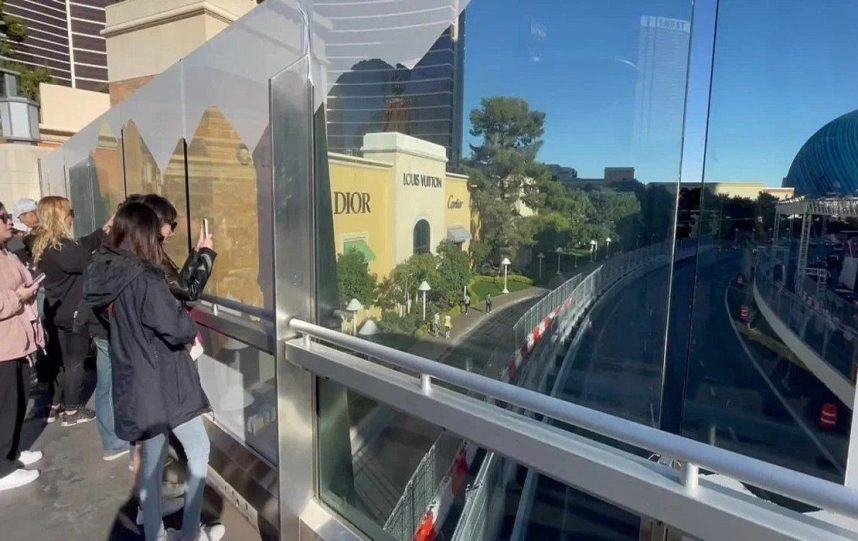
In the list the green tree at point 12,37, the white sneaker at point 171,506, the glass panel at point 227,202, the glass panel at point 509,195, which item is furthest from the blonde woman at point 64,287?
the green tree at point 12,37

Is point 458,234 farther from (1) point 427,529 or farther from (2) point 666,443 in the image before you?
(1) point 427,529

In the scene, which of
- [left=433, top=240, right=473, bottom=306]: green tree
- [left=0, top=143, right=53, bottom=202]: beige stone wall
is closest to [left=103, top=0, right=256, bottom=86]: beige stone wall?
[left=0, top=143, right=53, bottom=202]: beige stone wall

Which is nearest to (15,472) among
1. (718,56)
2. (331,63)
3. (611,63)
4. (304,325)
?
(304,325)

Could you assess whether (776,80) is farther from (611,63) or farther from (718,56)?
(611,63)

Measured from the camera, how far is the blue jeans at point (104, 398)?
308 centimetres

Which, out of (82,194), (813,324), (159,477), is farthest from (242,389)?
(82,194)

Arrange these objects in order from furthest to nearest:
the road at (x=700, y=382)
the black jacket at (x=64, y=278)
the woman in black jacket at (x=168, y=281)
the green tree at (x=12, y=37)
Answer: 1. the green tree at (x=12, y=37)
2. the black jacket at (x=64, y=278)
3. the woman in black jacket at (x=168, y=281)
4. the road at (x=700, y=382)

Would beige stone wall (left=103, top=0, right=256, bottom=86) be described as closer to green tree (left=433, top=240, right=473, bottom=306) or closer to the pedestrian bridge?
the pedestrian bridge

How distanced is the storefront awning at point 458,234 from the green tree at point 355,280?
0.53 metres

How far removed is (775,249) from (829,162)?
19 centimetres

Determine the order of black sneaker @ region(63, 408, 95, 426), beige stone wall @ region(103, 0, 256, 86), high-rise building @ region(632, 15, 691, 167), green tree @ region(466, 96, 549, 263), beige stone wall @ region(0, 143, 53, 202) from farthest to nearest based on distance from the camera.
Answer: beige stone wall @ region(103, 0, 256, 86), beige stone wall @ region(0, 143, 53, 202), black sneaker @ region(63, 408, 95, 426), green tree @ region(466, 96, 549, 263), high-rise building @ region(632, 15, 691, 167)

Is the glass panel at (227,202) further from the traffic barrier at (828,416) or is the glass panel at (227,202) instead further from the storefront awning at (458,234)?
the traffic barrier at (828,416)

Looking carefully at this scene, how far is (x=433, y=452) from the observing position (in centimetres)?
191

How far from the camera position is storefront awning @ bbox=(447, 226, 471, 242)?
5.55 ft
